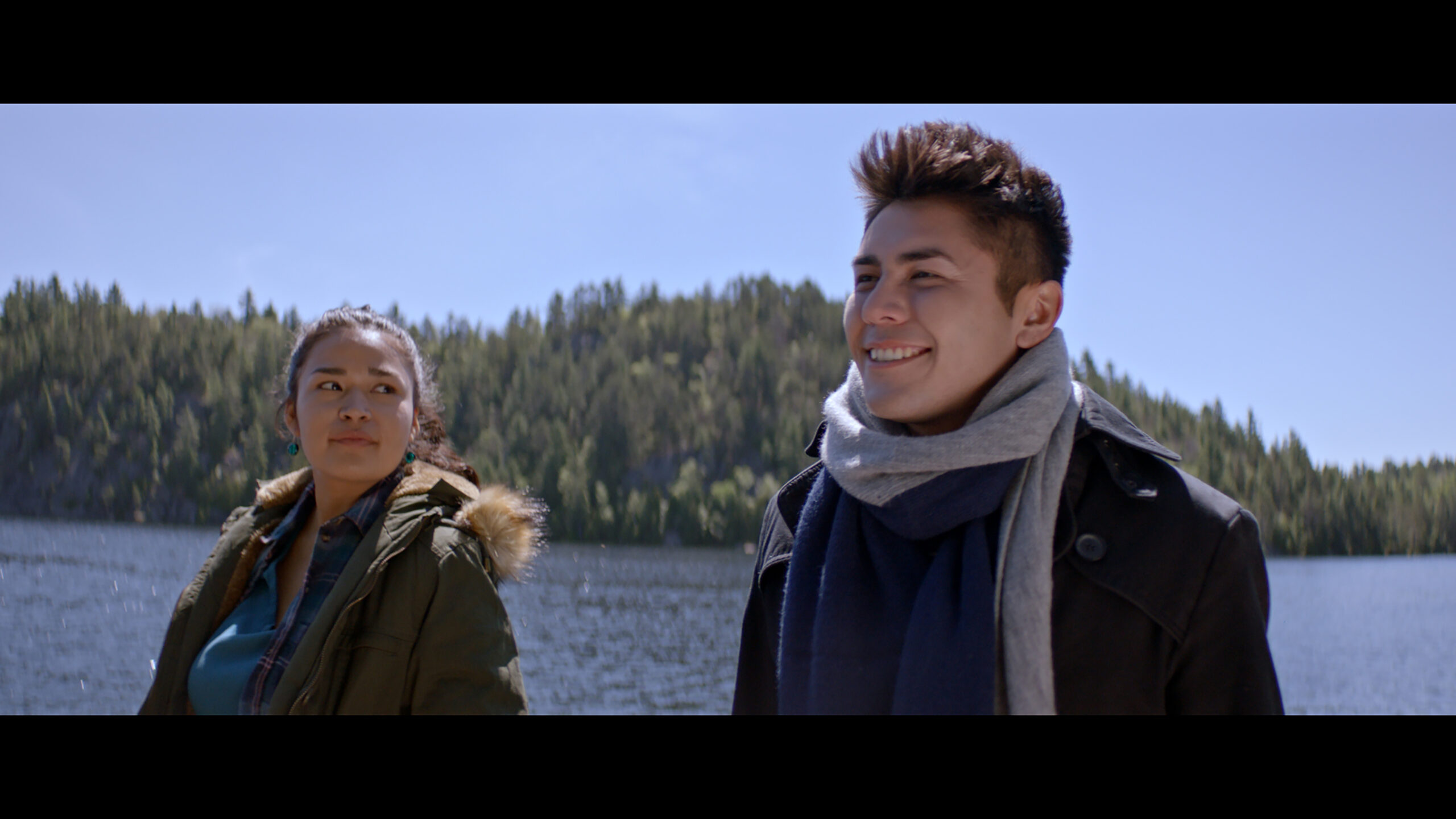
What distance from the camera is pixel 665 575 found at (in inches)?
2589

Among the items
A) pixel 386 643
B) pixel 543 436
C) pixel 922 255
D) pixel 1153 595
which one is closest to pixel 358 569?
pixel 386 643

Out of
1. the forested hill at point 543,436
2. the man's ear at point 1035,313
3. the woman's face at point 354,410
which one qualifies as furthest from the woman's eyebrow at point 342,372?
the forested hill at point 543,436

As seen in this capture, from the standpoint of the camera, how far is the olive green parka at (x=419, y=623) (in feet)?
8.07

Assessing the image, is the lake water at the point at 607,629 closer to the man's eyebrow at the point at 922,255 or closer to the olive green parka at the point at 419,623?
the olive green parka at the point at 419,623

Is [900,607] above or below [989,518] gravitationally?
below

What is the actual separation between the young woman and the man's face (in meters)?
1.08

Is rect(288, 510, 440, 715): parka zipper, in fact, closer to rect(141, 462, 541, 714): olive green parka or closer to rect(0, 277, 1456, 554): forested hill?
rect(141, 462, 541, 714): olive green parka

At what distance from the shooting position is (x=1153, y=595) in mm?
1968

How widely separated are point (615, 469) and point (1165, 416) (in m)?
55.0

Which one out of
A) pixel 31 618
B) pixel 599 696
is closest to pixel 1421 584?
pixel 599 696

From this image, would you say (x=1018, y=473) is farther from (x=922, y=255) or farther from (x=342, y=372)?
(x=342, y=372)

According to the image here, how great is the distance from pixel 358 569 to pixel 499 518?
37 centimetres

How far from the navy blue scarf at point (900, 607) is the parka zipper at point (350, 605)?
986mm

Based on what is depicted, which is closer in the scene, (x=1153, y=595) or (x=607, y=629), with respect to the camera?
(x=1153, y=595)
